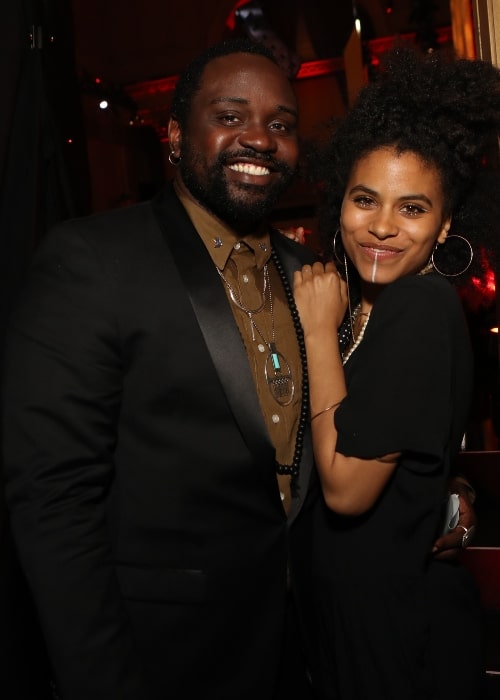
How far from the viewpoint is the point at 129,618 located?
149 cm

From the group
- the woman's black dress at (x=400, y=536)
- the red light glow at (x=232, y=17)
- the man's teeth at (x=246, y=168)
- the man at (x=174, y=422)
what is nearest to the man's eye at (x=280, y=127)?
the man at (x=174, y=422)

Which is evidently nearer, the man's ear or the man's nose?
the man's nose

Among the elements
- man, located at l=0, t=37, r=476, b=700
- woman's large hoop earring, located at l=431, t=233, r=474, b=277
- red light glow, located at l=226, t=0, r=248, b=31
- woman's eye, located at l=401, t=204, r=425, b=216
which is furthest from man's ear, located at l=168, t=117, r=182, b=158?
red light glow, located at l=226, t=0, r=248, b=31

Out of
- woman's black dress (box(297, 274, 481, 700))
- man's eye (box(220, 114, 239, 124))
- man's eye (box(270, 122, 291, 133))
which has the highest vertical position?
man's eye (box(220, 114, 239, 124))

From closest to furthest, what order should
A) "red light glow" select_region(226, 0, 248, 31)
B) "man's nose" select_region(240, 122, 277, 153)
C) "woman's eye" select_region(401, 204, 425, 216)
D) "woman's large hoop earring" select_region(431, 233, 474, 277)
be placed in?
"man's nose" select_region(240, 122, 277, 153) → "woman's eye" select_region(401, 204, 425, 216) → "woman's large hoop earring" select_region(431, 233, 474, 277) → "red light glow" select_region(226, 0, 248, 31)

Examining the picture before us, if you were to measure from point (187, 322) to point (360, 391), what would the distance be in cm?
38

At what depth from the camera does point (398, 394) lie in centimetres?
148

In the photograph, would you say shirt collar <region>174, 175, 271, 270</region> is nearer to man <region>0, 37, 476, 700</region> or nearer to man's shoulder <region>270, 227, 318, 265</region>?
man <region>0, 37, 476, 700</region>

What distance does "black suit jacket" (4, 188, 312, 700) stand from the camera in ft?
4.50

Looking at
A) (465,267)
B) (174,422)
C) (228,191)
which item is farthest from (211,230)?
(465,267)

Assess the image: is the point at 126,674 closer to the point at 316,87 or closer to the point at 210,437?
the point at 210,437

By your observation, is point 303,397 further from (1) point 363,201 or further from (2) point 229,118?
(2) point 229,118

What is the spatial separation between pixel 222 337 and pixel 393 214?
0.52 m

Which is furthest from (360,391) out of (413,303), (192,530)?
(192,530)
